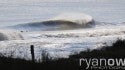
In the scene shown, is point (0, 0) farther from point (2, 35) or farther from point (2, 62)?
point (2, 62)

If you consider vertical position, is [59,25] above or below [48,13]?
above

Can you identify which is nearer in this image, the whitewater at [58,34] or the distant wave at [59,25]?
the whitewater at [58,34]

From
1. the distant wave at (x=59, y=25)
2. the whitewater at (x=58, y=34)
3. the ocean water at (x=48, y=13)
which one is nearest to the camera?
the whitewater at (x=58, y=34)

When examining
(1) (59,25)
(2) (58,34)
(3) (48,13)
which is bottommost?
(3) (48,13)

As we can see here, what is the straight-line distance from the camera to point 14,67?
1423cm

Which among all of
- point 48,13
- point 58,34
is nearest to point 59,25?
point 58,34

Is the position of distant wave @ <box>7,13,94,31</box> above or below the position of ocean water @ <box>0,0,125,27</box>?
above

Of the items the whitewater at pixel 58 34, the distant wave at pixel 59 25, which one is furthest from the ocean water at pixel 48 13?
the distant wave at pixel 59 25

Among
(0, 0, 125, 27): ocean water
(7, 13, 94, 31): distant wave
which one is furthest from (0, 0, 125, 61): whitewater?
(0, 0, 125, 27): ocean water

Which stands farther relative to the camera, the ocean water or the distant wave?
the ocean water

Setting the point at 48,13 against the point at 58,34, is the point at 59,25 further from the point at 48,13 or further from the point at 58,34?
the point at 48,13

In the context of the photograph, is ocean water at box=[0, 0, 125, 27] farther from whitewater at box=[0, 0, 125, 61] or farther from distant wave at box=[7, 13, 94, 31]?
distant wave at box=[7, 13, 94, 31]

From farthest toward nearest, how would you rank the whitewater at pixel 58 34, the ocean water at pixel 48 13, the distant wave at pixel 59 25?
the ocean water at pixel 48 13 → the distant wave at pixel 59 25 → the whitewater at pixel 58 34

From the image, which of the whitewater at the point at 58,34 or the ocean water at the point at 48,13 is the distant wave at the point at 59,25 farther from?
the ocean water at the point at 48,13
